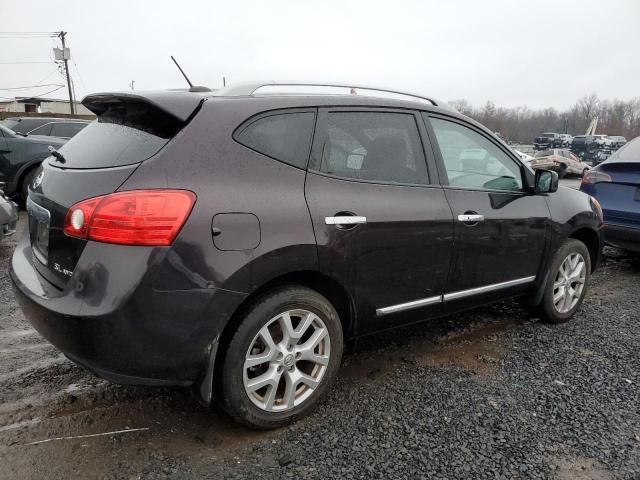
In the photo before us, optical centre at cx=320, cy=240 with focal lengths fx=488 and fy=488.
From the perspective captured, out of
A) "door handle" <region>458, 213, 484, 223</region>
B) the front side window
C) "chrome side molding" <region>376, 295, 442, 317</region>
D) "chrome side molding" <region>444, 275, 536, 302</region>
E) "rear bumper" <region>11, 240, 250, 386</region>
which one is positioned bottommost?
"chrome side molding" <region>444, 275, 536, 302</region>

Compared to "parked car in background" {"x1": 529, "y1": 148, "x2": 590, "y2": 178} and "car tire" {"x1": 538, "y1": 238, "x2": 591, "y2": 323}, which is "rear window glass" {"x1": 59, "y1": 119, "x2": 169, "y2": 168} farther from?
"parked car in background" {"x1": 529, "y1": 148, "x2": 590, "y2": 178}

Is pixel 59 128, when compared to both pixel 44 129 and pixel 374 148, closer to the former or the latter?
pixel 44 129

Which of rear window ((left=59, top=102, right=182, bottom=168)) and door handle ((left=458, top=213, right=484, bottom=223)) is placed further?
door handle ((left=458, top=213, right=484, bottom=223))

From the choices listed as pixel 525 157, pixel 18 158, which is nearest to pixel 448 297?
pixel 18 158

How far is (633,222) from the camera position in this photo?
545 cm

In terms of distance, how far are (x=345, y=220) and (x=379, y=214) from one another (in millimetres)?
248

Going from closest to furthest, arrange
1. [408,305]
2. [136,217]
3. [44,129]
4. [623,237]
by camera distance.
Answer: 1. [136,217]
2. [408,305]
3. [623,237]
4. [44,129]

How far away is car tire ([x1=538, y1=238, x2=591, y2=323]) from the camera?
3.97m

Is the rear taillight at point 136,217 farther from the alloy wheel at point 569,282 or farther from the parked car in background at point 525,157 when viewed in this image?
the alloy wheel at point 569,282

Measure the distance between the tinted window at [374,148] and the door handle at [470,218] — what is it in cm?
34

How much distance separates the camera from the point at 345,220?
256 centimetres

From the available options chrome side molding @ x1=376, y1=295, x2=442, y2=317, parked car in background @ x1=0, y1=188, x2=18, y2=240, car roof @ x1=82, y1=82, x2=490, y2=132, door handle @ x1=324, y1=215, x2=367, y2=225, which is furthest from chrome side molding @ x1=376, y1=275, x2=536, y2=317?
parked car in background @ x1=0, y1=188, x2=18, y2=240

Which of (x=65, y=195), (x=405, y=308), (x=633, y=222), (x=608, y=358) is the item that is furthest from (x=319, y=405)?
(x=633, y=222)

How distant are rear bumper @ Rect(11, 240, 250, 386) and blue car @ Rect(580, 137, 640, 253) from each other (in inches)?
198
